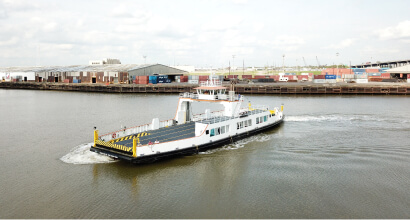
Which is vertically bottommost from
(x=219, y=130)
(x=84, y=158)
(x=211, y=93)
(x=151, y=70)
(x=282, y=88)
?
(x=84, y=158)

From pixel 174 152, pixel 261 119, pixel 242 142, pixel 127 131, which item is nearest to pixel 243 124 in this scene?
pixel 242 142

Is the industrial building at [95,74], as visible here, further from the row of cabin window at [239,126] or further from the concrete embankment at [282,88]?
the row of cabin window at [239,126]

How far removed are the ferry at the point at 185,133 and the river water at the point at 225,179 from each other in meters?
0.79

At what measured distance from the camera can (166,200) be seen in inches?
617

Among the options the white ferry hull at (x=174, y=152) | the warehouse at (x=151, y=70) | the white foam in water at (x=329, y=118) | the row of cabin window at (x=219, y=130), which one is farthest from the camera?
the warehouse at (x=151, y=70)

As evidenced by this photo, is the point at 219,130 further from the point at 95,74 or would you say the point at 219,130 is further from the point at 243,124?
the point at 95,74

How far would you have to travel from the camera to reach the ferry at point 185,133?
20.2m

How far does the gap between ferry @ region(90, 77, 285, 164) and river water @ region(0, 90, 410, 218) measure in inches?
31.3

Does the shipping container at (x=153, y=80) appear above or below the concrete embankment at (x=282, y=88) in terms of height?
above

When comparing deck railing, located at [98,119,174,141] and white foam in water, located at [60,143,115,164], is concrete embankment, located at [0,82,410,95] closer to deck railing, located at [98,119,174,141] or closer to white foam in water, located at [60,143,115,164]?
deck railing, located at [98,119,174,141]

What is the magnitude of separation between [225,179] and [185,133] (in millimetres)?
7180

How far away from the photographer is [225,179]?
18734 mm

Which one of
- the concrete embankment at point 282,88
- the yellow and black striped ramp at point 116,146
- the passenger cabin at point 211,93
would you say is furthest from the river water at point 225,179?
the concrete embankment at point 282,88

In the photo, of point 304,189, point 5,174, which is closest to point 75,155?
point 5,174
